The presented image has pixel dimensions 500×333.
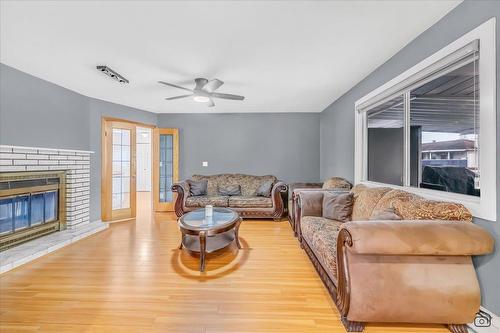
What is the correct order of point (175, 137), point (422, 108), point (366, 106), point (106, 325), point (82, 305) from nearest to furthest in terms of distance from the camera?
1. point (106, 325)
2. point (82, 305)
3. point (422, 108)
4. point (366, 106)
5. point (175, 137)

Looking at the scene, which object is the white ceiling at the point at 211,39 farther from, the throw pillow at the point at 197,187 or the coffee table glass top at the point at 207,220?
the throw pillow at the point at 197,187

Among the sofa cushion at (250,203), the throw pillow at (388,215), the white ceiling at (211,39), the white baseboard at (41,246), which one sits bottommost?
the white baseboard at (41,246)

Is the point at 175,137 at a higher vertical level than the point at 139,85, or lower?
lower

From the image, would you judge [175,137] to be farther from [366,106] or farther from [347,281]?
[347,281]

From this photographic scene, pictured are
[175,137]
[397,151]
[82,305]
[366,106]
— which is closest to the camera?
[82,305]

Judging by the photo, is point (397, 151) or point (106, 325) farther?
point (397, 151)

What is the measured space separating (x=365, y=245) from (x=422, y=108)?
1946mm

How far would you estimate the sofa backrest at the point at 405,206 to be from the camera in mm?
1779

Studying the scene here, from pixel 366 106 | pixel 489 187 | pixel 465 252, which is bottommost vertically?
pixel 465 252

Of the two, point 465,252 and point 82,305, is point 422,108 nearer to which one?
point 465,252

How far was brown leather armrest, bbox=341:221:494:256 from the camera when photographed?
5.02ft

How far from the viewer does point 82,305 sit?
2.02 m

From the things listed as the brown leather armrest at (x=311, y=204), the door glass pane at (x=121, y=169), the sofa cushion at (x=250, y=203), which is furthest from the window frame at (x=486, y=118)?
the door glass pane at (x=121, y=169)

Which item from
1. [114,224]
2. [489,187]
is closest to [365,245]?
[489,187]
